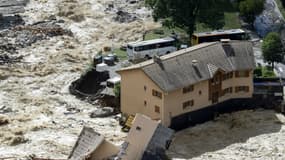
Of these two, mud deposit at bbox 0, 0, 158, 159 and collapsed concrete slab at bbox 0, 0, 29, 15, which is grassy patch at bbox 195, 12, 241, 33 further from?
collapsed concrete slab at bbox 0, 0, 29, 15

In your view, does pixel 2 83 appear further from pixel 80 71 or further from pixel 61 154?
pixel 61 154

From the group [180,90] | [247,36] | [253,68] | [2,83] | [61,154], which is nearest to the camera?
[61,154]

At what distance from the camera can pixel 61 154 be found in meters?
43.7

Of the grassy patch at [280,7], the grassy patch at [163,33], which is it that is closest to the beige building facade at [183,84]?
the grassy patch at [163,33]

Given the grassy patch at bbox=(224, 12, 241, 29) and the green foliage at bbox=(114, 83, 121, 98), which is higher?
the green foliage at bbox=(114, 83, 121, 98)

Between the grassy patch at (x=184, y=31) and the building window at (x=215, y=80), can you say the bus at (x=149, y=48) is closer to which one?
the grassy patch at (x=184, y=31)

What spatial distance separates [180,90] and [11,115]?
10.7 m

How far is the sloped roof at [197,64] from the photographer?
47.1 meters

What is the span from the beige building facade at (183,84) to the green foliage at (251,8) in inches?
576

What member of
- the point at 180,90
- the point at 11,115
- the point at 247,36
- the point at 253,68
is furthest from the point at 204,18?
the point at 11,115

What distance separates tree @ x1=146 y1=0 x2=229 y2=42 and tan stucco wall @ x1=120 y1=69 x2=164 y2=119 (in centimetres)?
1173

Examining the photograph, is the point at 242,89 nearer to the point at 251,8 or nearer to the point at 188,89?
the point at 188,89

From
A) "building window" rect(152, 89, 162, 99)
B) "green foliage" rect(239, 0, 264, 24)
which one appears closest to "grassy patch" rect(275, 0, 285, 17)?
"green foliage" rect(239, 0, 264, 24)

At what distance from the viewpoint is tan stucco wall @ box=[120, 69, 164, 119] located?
155 ft
